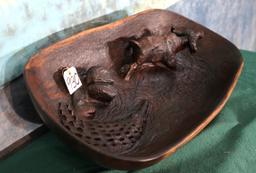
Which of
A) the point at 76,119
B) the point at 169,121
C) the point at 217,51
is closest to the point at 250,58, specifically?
the point at 217,51

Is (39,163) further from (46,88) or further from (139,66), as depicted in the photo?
(139,66)

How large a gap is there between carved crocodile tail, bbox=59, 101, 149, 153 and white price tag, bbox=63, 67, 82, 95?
0.14 feet

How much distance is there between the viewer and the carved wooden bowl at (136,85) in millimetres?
721

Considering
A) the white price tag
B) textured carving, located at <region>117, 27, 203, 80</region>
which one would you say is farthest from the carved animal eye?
the white price tag

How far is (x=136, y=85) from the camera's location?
2.99ft

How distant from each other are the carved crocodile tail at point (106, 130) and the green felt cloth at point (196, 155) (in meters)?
0.08

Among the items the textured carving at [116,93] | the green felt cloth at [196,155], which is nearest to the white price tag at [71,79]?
the textured carving at [116,93]

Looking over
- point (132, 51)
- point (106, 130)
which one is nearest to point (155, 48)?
point (132, 51)

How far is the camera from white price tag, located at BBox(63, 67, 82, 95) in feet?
2.61

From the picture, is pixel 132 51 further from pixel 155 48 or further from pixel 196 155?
pixel 196 155

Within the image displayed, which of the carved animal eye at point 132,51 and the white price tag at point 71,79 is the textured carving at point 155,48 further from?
the white price tag at point 71,79

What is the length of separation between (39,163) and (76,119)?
0.13 meters

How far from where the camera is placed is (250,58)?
1270mm

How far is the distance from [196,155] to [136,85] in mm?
226
